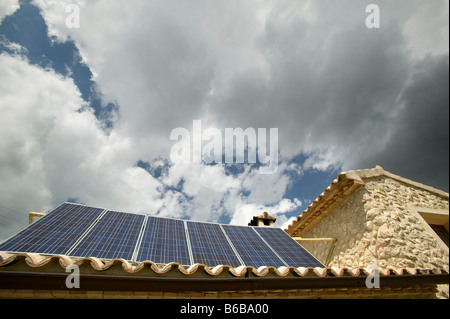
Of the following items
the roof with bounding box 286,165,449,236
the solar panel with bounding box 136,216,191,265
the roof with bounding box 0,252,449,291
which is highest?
the roof with bounding box 286,165,449,236

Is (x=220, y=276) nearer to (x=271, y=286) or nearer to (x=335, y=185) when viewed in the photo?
(x=271, y=286)

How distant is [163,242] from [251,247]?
222cm

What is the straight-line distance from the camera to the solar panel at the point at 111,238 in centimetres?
377

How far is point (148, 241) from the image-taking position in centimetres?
469

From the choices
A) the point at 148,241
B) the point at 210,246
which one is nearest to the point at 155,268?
the point at 148,241

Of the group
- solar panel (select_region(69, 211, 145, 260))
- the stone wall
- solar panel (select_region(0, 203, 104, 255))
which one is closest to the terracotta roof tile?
solar panel (select_region(69, 211, 145, 260))

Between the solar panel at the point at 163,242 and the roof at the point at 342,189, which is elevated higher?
the roof at the point at 342,189

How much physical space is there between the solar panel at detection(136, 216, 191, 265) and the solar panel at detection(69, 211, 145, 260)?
0.22 meters

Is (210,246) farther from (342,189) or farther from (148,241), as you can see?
(342,189)

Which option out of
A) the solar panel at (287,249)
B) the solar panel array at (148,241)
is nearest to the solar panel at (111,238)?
the solar panel array at (148,241)

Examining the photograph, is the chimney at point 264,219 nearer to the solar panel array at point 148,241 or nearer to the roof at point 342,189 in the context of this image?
the roof at point 342,189

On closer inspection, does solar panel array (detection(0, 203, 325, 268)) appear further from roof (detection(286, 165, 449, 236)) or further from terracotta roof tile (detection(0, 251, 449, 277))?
roof (detection(286, 165, 449, 236))

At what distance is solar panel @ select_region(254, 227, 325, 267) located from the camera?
476 centimetres
